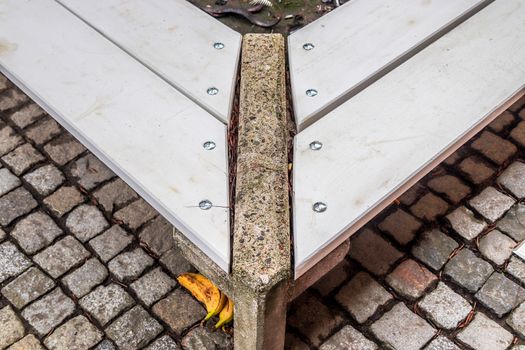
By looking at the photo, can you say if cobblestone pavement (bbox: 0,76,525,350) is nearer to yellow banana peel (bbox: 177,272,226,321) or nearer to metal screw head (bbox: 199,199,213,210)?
yellow banana peel (bbox: 177,272,226,321)

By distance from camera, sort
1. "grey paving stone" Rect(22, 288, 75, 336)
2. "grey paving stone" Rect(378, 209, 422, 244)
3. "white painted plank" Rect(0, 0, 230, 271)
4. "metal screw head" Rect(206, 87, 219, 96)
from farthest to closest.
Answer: "grey paving stone" Rect(378, 209, 422, 244), "grey paving stone" Rect(22, 288, 75, 336), "metal screw head" Rect(206, 87, 219, 96), "white painted plank" Rect(0, 0, 230, 271)

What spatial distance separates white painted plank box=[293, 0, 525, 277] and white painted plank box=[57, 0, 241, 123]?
45cm

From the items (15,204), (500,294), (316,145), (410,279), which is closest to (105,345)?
(15,204)

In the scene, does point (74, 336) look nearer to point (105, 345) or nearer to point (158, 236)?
point (105, 345)

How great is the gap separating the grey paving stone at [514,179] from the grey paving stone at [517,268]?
400 mm

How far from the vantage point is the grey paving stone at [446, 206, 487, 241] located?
350cm

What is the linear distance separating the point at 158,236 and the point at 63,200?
54 cm

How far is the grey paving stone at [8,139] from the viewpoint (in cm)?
384

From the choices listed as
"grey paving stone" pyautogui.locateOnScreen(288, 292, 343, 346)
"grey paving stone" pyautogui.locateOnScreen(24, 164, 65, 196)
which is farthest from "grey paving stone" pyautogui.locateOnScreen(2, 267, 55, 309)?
"grey paving stone" pyautogui.locateOnScreen(288, 292, 343, 346)

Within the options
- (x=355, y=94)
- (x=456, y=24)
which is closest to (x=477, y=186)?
(x=456, y=24)

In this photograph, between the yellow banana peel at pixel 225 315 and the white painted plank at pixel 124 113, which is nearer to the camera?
the white painted plank at pixel 124 113

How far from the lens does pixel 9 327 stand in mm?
3135

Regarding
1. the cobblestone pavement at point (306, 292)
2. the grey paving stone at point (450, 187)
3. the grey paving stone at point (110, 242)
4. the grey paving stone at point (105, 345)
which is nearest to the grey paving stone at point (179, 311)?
the cobblestone pavement at point (306, 292)

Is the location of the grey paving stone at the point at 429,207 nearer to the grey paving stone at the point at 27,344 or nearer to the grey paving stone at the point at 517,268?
the grey paving stone at the point at 517,268
